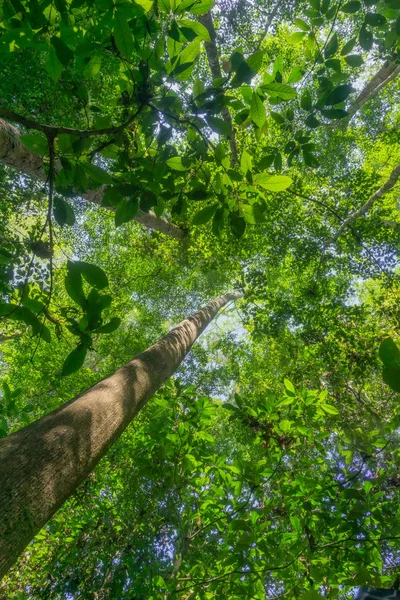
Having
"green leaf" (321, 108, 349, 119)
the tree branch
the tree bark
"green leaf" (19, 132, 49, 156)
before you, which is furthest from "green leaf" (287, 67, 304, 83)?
the tree branch

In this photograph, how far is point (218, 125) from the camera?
1368 mm

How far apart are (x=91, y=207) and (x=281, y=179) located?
9.39 metres

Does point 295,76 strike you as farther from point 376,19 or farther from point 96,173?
point 96,173

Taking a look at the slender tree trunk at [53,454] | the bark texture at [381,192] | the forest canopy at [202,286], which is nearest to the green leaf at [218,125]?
the forest canopy at [202,286]

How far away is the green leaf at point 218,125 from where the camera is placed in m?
1.34

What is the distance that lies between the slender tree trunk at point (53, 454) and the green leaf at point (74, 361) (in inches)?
22.9

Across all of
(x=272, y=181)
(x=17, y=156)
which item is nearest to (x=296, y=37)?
(x=272, y=181)

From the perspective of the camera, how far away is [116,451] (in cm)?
667

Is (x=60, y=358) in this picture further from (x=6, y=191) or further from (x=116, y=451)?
(x=6, y=191)

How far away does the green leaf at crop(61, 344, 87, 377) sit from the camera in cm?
114

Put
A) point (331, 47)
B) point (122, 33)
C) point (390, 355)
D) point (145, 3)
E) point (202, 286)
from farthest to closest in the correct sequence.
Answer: point (202, 286)
point (331, 47)
point (145, 3)
point (122, 33)
point (390, 355)

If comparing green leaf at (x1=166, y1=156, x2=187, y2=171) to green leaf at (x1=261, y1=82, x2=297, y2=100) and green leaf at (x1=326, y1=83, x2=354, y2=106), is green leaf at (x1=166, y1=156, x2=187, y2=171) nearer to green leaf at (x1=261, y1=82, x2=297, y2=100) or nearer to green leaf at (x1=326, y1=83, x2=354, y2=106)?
green leaf at (x1=261, y1=82, x2=297, y2=100)

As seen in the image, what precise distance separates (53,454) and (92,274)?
1.00m

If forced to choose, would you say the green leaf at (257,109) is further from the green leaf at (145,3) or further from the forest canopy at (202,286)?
the green leaf at (145,3)
